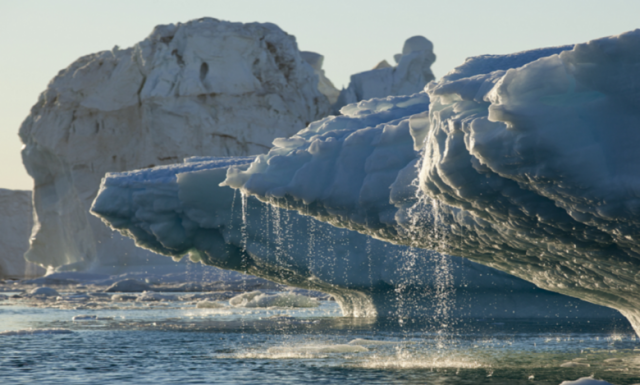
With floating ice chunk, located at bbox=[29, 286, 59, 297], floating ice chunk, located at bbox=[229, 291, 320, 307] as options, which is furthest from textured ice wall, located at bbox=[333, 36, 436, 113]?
floating ice chunk, located at bbox=[229, 291, 320, 307]

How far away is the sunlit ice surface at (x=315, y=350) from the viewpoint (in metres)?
8.81

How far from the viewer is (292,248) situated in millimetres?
16312

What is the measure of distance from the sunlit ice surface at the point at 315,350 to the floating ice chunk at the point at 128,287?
15.1 m

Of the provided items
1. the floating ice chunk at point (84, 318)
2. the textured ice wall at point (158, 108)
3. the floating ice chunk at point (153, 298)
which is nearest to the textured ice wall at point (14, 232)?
the textured ice wall at point (158, 108)

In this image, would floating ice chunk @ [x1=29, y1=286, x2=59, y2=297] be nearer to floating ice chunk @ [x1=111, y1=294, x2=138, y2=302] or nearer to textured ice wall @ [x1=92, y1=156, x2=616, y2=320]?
floating ice chunk @ [x1=111, y1=294, x2=138, y2=302]

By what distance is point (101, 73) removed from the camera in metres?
41.3

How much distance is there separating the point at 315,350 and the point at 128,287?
25.3 m

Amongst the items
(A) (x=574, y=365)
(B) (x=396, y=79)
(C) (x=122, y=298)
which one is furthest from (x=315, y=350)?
(B) (x=396, y=79)

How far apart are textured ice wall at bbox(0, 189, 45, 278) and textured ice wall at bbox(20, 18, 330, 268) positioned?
60.2 ft

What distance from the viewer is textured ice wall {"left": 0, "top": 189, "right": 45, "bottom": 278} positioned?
60281mm

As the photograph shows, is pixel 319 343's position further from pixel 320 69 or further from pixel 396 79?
pixel 320 69

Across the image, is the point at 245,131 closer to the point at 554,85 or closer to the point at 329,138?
the point at 329,138

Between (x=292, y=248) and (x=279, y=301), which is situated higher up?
(x=292, y=248)

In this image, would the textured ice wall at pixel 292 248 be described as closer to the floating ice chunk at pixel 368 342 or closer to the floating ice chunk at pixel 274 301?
the floating ice chunk at pixel 368 342
